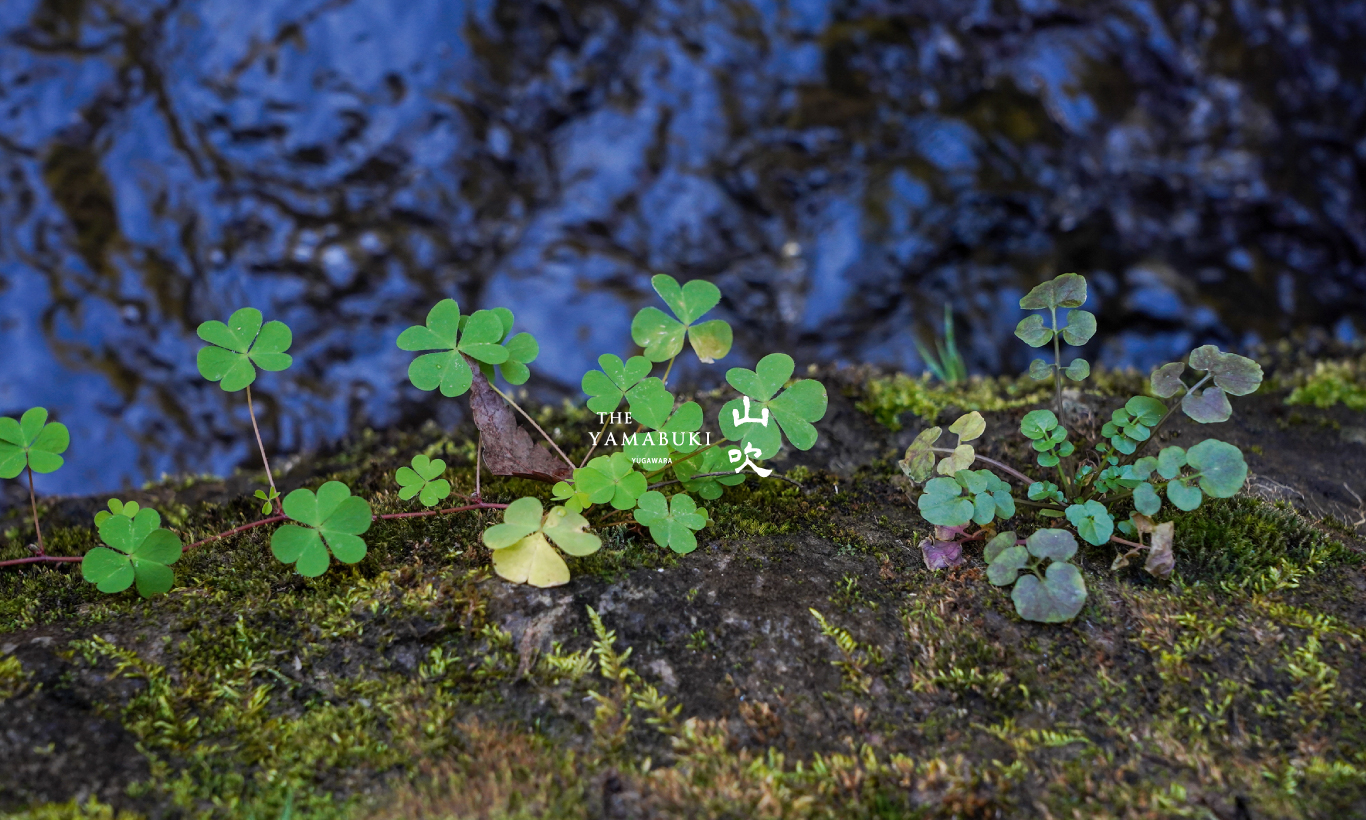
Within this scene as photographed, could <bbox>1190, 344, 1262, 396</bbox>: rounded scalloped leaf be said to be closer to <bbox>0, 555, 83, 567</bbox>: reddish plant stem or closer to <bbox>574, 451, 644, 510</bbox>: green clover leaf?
<bbox>574, 451, 644, 510</bbox>: green clover leaf

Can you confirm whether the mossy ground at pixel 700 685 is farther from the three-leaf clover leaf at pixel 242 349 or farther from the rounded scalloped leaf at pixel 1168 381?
the three-leaf clover leaf at pixel 242 349

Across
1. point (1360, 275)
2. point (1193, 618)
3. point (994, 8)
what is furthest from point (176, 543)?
point (1360, 275)

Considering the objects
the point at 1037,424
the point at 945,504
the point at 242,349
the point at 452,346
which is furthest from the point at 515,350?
the point at 1037,424

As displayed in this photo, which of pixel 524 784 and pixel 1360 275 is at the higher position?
pixel 524 784

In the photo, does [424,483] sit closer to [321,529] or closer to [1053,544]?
[321,529]

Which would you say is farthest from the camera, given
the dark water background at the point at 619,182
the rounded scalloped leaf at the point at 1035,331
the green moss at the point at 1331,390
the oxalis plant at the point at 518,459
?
the dark water background at the point at 619,182

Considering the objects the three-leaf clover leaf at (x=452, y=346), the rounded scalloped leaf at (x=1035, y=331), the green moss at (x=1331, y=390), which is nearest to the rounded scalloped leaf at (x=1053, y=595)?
the rounded scalloped leaf at (x=1035, y=331)

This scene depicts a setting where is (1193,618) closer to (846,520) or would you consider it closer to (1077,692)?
(1077,692)
